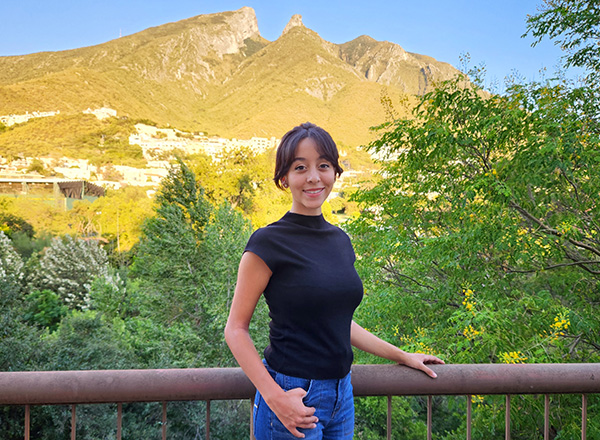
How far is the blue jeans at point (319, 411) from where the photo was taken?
1.02m

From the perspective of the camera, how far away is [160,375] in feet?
3.83

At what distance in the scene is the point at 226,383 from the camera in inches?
46.1

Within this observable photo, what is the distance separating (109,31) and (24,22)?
3270cm

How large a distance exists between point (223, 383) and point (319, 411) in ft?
0.95

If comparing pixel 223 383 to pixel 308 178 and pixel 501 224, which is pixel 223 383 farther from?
pixel 501 224

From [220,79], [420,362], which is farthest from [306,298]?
[220,79]

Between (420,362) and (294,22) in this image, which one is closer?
(420,362)

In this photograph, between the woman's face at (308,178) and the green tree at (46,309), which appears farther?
the green tree at (46,309)

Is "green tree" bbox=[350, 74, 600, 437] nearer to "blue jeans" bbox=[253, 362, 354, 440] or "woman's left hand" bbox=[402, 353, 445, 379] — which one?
"woman's left hand" bbox=[402, 353, 445, 379]

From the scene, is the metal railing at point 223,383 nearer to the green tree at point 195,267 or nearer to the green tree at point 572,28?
the green tree at point 572,28

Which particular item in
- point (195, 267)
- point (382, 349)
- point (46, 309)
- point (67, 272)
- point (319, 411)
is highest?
point (195, 267)

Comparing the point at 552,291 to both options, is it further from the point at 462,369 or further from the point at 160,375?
the point at 160,375

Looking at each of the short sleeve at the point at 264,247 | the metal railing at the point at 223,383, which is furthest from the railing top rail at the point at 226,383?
the short sleeve at the point at 264,247

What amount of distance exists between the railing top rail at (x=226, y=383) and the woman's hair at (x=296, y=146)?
57cm
